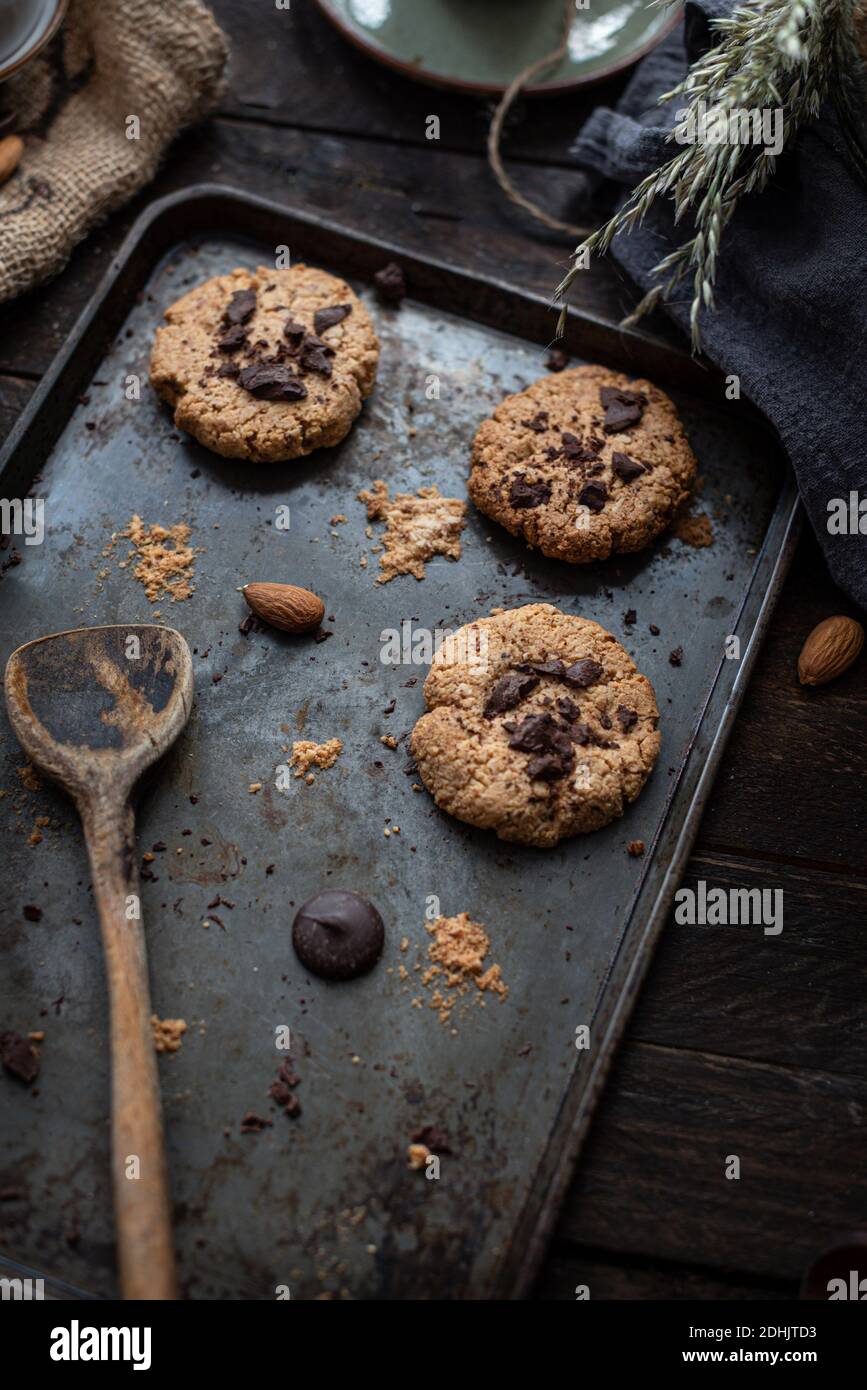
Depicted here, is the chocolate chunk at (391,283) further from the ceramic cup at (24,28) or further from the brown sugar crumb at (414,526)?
the ceramic cup at (24,28)

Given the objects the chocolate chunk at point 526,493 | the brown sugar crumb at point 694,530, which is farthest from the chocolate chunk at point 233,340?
the brown sugar crumb at point 694,530

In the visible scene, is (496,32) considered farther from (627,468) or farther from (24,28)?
(627,468)

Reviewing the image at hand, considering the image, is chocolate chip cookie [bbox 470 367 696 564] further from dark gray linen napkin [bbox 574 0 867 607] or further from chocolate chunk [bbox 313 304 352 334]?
chocolate chunk [bbox 313 304 352 334]

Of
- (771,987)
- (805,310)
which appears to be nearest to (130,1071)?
(771,987)

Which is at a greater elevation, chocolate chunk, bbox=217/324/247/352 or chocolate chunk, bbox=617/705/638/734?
chocolate chunk, bbox=217/324/247/352

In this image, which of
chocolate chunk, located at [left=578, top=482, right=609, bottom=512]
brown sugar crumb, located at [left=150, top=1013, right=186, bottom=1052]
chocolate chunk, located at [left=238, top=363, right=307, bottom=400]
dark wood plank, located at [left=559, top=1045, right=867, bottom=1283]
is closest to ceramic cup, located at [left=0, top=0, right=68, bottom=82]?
chocolate chunk, located at [left=238, top=363, right=307, bottom=400]
